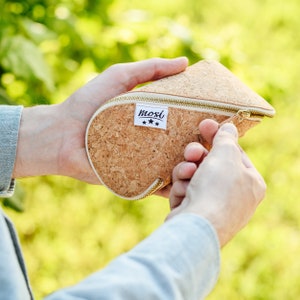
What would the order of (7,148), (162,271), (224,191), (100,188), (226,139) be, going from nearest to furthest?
(162,271)
(224,191)
(226,139)
(7,148)
(100,188)

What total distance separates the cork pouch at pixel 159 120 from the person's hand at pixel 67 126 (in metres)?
0.08

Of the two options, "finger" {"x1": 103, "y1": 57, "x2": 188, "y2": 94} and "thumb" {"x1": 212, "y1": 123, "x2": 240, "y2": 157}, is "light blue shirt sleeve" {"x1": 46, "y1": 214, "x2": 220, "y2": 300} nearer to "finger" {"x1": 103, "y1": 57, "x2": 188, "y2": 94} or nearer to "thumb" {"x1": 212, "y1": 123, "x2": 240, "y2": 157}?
"thumb" {"x1": 212, "y1": 123, "x2": 240, "y2": 157}

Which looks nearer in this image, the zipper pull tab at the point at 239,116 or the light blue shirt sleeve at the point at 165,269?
the light blue shirt sleeve at the point at 165,269

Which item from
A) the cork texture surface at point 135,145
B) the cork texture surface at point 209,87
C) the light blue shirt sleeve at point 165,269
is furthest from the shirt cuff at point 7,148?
the light blue shirt sleeve at point 165,269

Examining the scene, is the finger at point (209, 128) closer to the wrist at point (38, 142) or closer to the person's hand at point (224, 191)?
the person's hand at point (224, 191)

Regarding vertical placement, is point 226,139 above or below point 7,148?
above

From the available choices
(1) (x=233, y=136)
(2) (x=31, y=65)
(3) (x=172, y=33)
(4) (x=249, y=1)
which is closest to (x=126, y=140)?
(1) (x=233, y=136)

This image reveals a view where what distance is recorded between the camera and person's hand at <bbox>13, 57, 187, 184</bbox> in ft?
3.53

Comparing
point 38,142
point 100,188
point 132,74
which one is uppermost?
point 132,74

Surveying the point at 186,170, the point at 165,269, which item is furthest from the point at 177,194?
the point at 165,269

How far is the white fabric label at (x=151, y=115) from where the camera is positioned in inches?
37.2

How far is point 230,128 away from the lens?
0.87 meters

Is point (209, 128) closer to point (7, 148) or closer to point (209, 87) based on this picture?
point (209, 87)

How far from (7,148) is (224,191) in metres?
0.46
